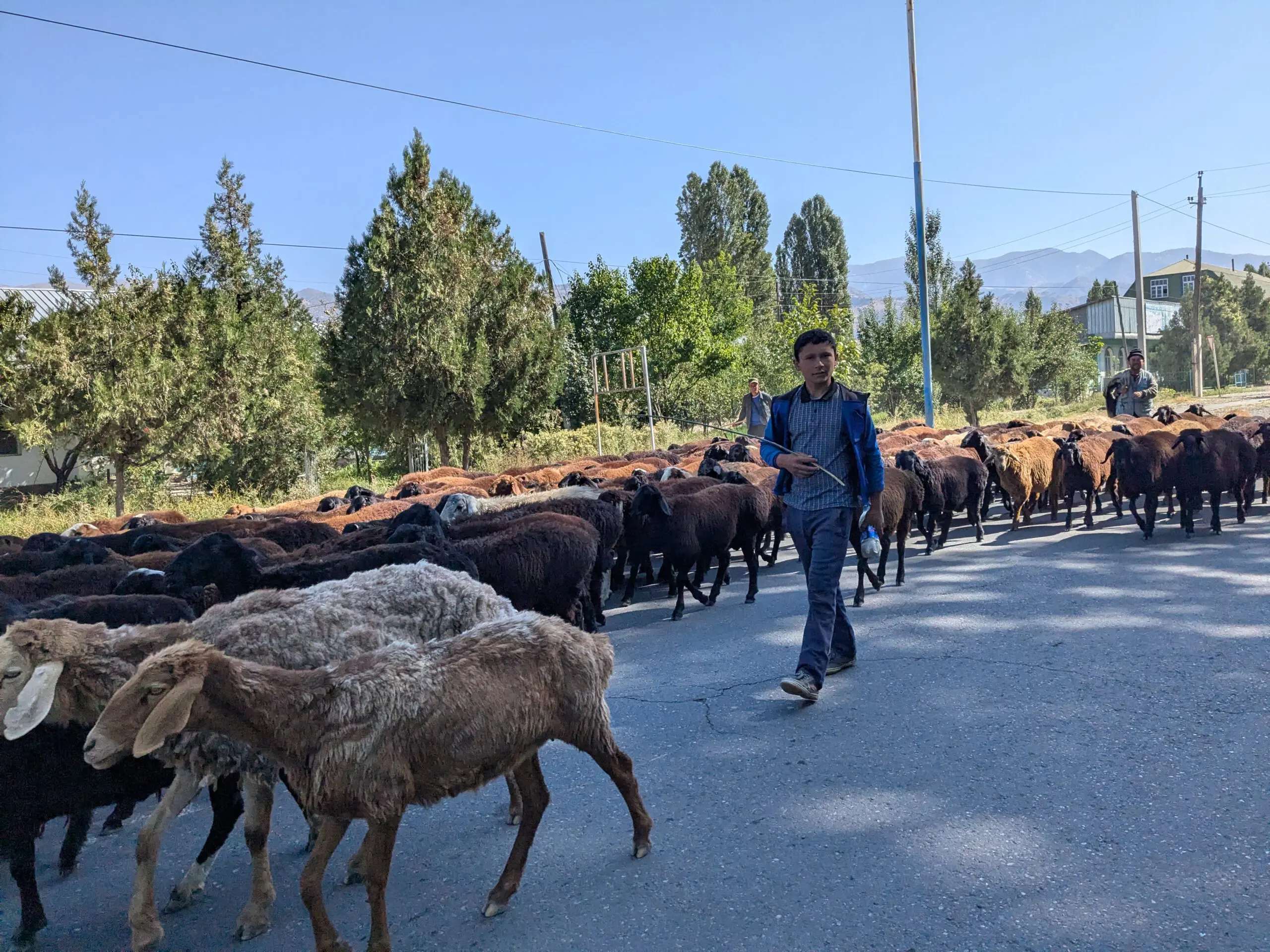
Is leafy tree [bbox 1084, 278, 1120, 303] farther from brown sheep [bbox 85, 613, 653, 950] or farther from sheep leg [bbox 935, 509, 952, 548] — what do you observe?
brown sheep [bbox 85, 613, 653, 950]

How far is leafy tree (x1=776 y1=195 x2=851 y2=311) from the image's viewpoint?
7050cm

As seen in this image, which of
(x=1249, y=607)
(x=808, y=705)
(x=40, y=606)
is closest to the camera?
(x=40, y=606)

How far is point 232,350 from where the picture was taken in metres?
25.8

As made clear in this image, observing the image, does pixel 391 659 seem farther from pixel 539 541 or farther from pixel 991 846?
pixel 539 541

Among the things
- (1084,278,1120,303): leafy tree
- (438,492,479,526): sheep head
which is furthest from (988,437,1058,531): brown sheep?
(1084,278,1120,303): leafy tree

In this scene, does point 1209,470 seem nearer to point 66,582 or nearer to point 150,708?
point 150,708

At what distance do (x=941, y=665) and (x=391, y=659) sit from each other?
4215 millimetres

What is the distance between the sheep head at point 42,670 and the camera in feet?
11.7

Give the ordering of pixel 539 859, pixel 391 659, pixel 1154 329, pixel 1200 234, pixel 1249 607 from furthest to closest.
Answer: pixel 1154 329, pixel 1200 234, pixel 1249 607, pixel 539 859, pixel 391 659

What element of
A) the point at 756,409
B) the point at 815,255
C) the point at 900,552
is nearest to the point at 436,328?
the point at 756,409

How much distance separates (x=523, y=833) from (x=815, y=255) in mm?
72338

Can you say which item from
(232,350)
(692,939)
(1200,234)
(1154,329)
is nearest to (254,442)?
(232,350)

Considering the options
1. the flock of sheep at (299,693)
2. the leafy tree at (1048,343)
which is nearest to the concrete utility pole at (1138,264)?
the leafy tree at (1048,343)

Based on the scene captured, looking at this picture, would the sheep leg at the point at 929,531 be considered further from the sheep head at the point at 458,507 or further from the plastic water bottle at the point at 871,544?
the sheep head at the point at 458,507
